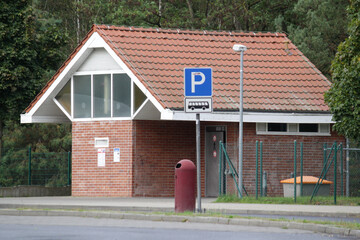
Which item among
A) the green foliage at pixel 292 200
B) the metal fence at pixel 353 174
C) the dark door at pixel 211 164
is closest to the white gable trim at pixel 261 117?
the metal fence at pixel 353 174

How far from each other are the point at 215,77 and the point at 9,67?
29.8 ft

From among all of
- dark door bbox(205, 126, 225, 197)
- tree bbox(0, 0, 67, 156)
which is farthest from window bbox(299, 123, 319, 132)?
tree bbox(0, 0, 67, 156)

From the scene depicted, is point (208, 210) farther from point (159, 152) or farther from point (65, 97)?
point (65, 97)

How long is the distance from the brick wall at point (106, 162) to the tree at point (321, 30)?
46.8 ft

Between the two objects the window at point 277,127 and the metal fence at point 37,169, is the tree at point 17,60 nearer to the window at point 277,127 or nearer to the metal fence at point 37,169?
the metal fence at point 37,169

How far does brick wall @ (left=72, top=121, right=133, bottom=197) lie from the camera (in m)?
30.1

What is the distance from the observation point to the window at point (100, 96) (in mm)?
30141

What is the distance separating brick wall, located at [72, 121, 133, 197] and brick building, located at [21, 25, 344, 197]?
1.3 inches

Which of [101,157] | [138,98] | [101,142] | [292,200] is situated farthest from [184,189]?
[101,142]

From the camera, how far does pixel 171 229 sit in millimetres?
16234

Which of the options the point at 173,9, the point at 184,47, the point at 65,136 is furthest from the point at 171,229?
the point at 173,9

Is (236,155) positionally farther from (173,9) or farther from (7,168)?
(173,9)

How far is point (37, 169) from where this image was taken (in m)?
35.2

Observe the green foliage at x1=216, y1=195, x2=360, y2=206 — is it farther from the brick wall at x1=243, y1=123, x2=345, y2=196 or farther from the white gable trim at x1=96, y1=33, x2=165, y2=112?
the white gable trim at x1=96, y1=33, x2=165, y2=112
